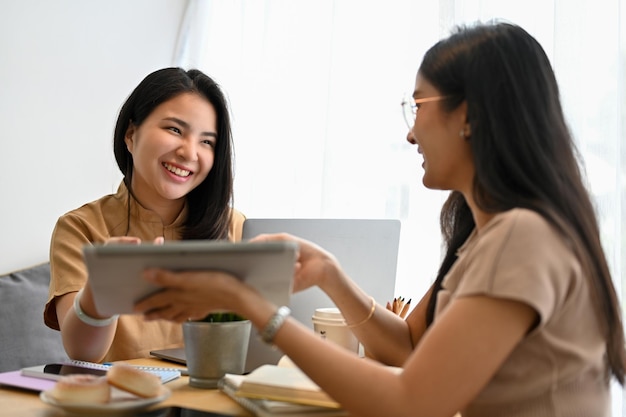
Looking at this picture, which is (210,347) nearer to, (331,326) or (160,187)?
(331,326)

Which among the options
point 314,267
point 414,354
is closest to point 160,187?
point 314,267

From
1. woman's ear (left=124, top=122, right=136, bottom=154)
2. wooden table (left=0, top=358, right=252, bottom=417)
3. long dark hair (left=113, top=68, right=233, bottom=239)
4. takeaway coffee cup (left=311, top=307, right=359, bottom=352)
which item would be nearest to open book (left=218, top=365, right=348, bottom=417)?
wooden table (left=0, top=358, right=252, bottom=417)

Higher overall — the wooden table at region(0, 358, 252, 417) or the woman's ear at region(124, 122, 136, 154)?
the woman's ear at region(124, 122, 136, 154)

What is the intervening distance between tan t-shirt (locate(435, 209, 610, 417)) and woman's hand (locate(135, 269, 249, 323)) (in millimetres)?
313

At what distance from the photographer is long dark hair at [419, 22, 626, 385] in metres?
0.99

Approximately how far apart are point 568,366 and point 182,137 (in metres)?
1.19

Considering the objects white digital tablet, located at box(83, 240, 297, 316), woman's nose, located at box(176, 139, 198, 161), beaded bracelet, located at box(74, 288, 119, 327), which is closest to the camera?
white digital tablet, located at box(83, 240, 297, 316)

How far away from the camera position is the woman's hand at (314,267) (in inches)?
51.7

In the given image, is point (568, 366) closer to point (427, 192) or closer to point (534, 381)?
point (534, 381)

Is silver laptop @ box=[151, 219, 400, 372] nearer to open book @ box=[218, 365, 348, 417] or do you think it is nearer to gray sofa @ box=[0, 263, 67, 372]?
open book @ box=[218, 365, 348, 417]

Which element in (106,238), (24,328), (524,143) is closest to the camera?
(524,143)

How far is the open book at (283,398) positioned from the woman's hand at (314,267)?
0.31m

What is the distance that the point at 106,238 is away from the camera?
5.65 feet

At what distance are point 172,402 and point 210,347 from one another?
0.12m
